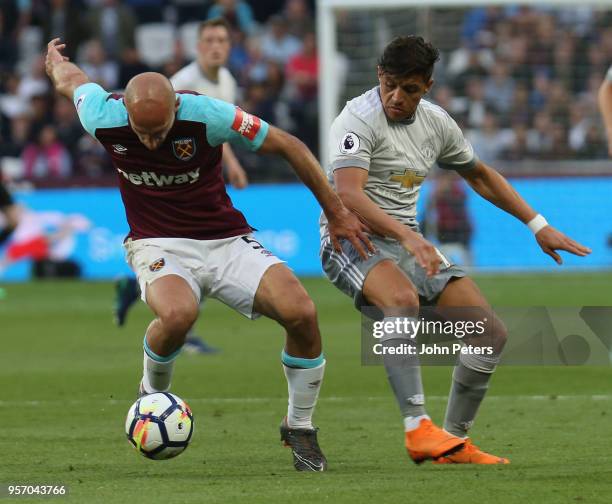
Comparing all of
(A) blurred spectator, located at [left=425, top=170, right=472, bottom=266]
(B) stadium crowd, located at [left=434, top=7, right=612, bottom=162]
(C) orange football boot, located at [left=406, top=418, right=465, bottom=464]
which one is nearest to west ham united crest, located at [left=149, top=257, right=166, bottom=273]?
(C) orange football boot, located at [left=406, top=418, right=465, bottom=464]

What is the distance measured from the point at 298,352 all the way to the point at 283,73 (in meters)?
15.9

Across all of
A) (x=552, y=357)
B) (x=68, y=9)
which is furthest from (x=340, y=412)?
(x=68, y=9)

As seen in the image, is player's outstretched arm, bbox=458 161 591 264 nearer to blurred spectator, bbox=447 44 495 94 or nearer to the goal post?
the goal post

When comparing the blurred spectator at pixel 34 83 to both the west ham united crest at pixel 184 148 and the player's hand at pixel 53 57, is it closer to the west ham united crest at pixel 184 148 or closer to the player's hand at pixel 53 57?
the player's hand at pixel 53 57

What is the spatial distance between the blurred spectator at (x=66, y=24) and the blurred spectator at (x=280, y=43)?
3081 mm

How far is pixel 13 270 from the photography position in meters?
19.7

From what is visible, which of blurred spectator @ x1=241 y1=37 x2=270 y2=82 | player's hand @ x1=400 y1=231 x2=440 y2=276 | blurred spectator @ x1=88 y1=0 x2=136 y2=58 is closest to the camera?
player's hand @ x1=400 y1=231 x2=440 y2=276

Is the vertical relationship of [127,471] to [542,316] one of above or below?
above

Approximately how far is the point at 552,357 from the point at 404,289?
14.3 ft

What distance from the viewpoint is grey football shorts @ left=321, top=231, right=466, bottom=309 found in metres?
6.97

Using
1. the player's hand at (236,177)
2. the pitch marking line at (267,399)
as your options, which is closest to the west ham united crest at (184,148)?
the pitch marking line at (267,399)

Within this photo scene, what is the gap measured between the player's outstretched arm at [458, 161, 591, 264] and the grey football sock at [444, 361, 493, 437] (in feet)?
2.51

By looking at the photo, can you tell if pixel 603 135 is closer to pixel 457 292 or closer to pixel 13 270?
pixel 13 270

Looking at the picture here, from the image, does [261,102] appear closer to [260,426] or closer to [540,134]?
[540,134]
